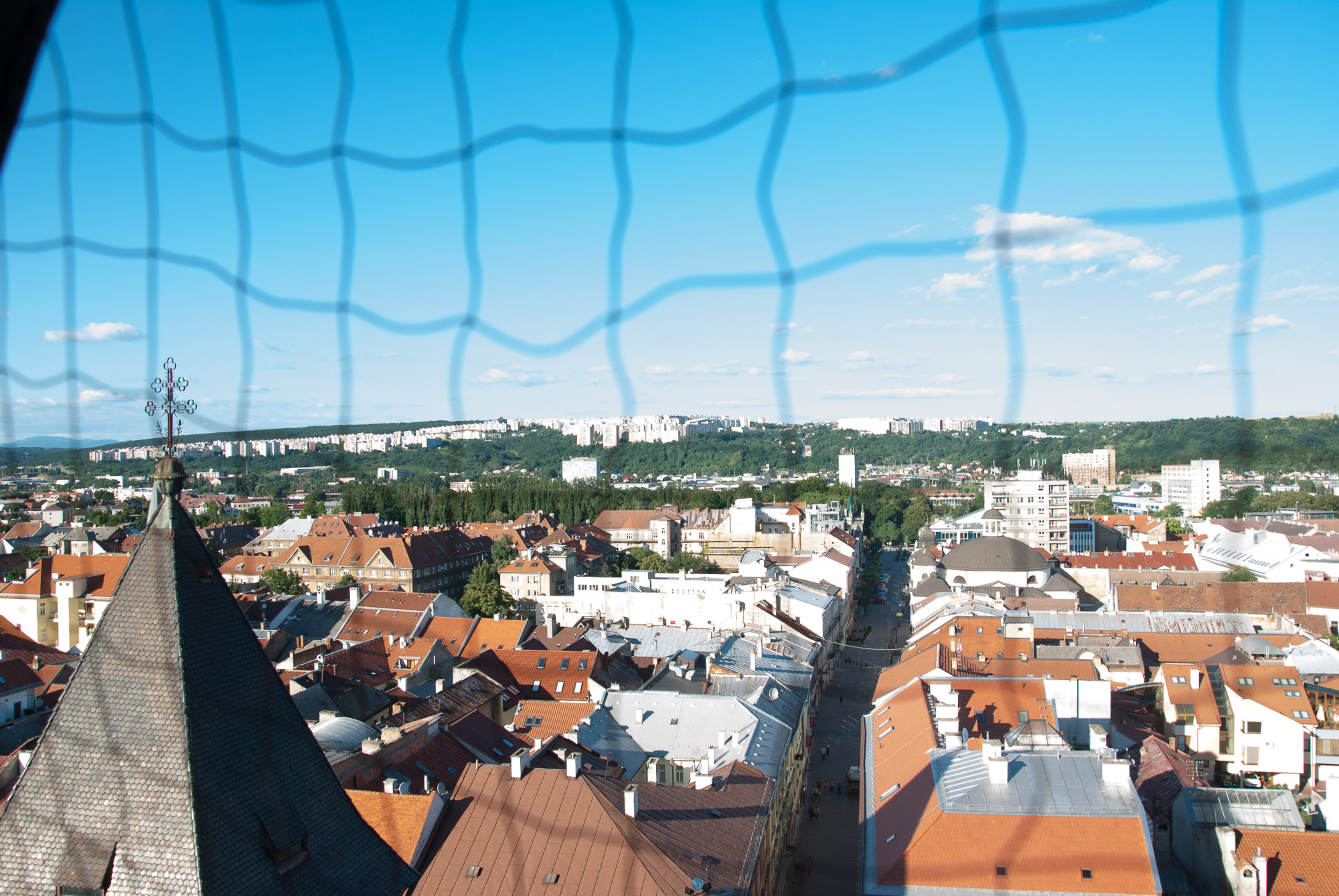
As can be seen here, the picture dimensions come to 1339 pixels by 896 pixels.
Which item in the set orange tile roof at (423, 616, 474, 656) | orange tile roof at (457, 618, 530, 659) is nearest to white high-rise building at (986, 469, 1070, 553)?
orange tile roof at (457, 618, 530, 659)

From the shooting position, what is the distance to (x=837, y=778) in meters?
13.0

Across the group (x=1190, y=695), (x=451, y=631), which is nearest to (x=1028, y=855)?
(x=1190, y=695)

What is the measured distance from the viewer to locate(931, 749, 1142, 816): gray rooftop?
713 cm

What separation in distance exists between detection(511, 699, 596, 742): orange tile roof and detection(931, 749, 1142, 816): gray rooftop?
5.12m

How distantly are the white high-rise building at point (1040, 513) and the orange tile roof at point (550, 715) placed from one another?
22.5 meters

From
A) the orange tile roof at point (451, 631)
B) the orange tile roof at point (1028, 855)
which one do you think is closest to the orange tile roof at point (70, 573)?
the orange tile roof at point (451, 631)

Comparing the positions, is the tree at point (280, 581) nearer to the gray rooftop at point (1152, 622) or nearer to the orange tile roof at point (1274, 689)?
the gray rooftop at point (1152, 622)

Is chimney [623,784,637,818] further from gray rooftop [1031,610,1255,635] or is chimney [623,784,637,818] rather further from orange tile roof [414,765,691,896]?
gray rooftop [1031,610,1255,635]

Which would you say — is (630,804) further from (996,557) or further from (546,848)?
(996,557)

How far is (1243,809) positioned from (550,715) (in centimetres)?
782

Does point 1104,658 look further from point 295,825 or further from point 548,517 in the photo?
point 548,517

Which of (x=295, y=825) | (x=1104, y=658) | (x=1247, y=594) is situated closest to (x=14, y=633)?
(x=295, y=825)

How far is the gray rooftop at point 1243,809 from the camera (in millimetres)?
7875

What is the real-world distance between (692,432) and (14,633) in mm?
14225
